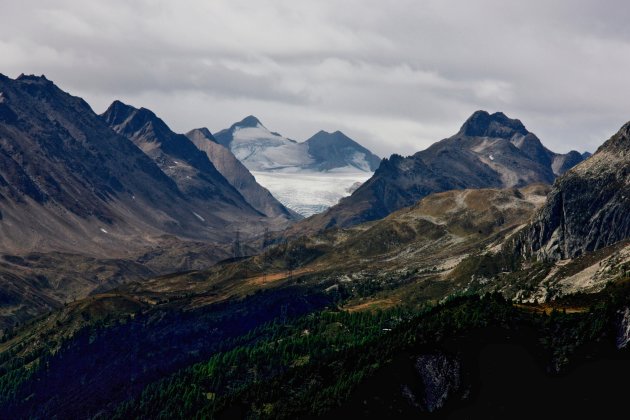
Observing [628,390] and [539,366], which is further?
[539,366]

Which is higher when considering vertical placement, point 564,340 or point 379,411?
point 564,340

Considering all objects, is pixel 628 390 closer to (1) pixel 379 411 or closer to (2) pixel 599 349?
(2) pixel 599 349

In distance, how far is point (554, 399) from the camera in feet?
603

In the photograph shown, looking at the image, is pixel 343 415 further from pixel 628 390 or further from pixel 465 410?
pixel 628 390

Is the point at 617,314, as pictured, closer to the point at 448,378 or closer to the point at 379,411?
the point at 448,378

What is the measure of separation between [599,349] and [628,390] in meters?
15.3

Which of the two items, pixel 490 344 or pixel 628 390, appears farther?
pixel 490 344

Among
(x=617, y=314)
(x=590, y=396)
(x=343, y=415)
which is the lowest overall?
(x=343, y=415)

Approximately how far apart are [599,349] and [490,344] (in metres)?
24.2

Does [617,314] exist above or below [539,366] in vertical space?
above

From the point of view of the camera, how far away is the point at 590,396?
181m

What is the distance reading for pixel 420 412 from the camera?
18962 centimetres

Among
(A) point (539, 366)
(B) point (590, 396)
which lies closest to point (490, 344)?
(A) point (539, 366)

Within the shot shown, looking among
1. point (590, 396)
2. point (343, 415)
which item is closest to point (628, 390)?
point (590, 396)
